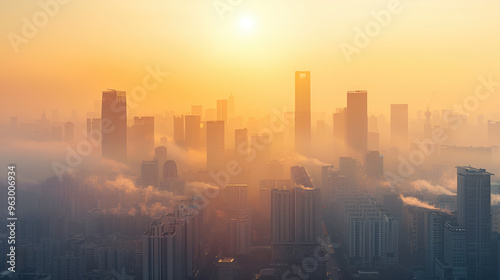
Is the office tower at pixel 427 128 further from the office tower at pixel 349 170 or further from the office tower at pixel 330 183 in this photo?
the office tower at pixel 330 183

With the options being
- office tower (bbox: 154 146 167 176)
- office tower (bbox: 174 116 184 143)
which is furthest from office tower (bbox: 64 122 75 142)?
office tower (bbox: 174 116 184 143)

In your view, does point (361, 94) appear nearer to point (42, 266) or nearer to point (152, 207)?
point (152, 207)

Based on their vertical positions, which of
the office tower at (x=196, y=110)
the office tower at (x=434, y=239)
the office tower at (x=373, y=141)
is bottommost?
the office tower at (x=434, y=239)

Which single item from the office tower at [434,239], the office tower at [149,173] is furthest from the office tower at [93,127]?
the office tower at [434,239]

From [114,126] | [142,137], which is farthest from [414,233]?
[114,126]

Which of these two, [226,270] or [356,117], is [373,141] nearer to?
[356,117]

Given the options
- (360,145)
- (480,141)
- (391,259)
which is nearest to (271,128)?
(360,145)
